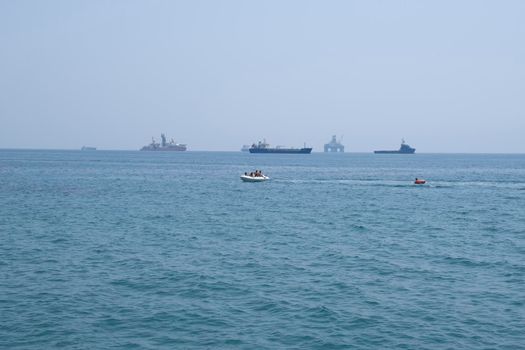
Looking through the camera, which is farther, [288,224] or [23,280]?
[288,224]

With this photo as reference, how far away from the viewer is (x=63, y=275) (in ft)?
97.0

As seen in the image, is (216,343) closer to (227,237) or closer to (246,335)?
(246,335)

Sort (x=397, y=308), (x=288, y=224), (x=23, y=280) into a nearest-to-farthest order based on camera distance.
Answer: (x=397, y=308), (x=23, y=280), (x=288, y=224)

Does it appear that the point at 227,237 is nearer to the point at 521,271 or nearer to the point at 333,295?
the point at 333,295

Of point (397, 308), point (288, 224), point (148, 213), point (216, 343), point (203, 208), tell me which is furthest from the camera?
point (203, 208)

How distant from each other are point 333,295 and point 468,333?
6.74m

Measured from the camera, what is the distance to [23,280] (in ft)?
93.0

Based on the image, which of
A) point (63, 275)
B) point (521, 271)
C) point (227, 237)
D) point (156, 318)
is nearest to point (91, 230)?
point (227, 237)

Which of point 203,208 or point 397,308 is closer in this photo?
point 397,308

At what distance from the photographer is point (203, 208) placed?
63.4 m

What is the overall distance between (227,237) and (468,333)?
24129 millimetres

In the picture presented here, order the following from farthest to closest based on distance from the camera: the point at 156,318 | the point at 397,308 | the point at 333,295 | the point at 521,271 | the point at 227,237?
the point at 227,237, the point at 521,271, the point at 333,295, the point at 397,308, the point at 156,318

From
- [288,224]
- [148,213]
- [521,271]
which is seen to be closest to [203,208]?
[148,213]

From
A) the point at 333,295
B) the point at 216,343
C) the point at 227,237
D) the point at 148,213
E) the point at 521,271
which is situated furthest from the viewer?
the point at 148,213
